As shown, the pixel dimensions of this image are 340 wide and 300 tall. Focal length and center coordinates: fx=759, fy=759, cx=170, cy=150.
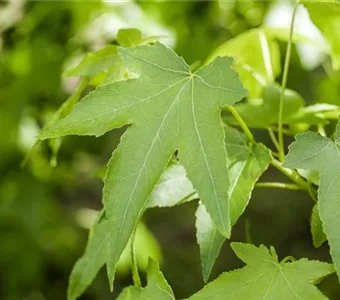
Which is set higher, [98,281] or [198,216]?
[198,216]

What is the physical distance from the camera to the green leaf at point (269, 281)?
91cm

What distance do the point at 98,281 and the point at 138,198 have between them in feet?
7.49

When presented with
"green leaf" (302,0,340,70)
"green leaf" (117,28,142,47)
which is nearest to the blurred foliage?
"green leaf" (302,0,340,70)

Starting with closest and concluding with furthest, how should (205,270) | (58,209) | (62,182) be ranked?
1. (205,270)
2. (62,182)
3. (58,209)

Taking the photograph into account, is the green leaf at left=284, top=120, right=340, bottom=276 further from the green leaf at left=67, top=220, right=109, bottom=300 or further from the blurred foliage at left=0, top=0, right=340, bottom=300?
the blurred foliage at left=0, top=0, right=340, bottom=300

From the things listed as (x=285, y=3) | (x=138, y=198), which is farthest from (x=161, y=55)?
(x=285, y=3)

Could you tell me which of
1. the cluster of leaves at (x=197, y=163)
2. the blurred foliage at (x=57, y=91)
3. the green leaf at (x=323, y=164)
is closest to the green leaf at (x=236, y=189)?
the cluster of leaves at (x=197, y=163)

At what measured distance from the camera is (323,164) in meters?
0.92

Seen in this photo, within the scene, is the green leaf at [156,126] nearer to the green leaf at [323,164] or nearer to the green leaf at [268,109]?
the green leaf at [323,164]

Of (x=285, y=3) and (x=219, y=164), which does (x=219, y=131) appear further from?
(x=285, y=3)

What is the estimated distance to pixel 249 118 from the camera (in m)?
1.24

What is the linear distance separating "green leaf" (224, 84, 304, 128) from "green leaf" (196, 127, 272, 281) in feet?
0.47

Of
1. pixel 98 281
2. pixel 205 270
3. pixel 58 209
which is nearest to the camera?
pixel 205 270

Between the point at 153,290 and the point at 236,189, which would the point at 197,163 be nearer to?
Answer: the point at 236,189
